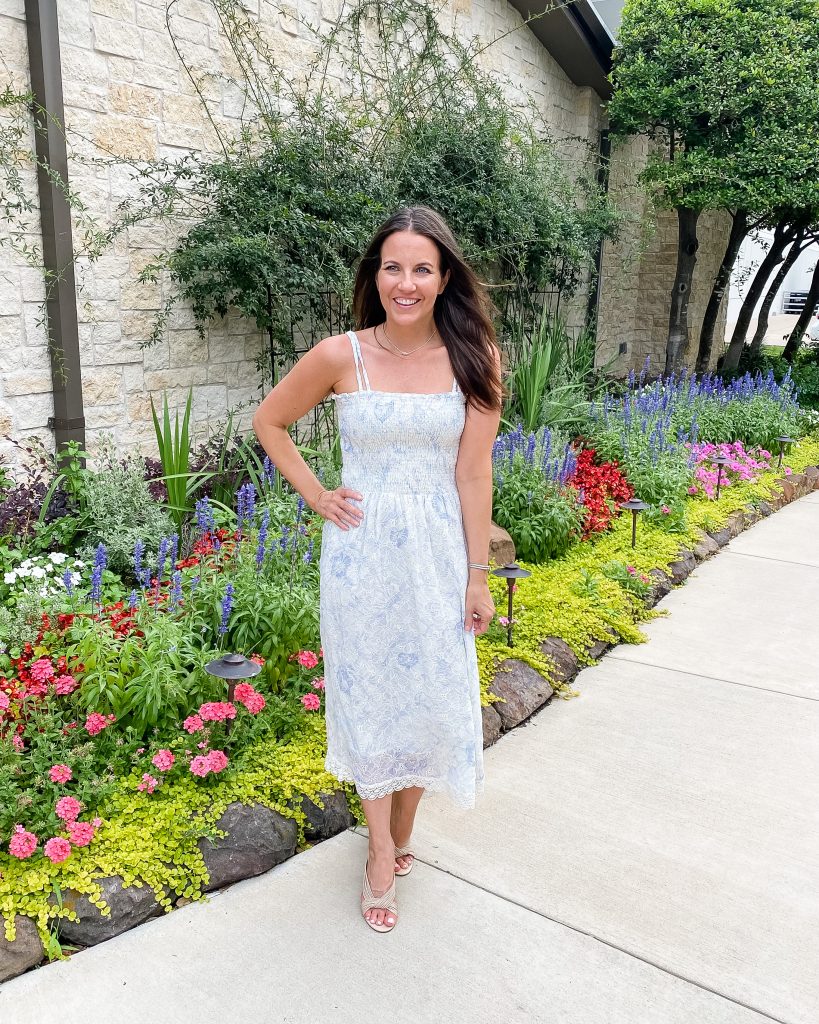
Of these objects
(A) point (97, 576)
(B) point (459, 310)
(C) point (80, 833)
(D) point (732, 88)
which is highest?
(D) point (732, 88)

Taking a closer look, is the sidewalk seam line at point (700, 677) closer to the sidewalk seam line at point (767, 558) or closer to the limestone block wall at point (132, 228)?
the sidewalk seam line at point (767, 558)

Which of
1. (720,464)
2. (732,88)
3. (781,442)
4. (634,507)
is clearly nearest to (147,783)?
(634,507)

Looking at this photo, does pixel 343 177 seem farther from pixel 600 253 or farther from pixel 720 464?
pixel 600 253

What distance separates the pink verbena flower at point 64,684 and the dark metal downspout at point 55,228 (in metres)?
2.09

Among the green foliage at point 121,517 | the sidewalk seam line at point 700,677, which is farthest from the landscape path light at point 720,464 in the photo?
the green foliage at point 121,517

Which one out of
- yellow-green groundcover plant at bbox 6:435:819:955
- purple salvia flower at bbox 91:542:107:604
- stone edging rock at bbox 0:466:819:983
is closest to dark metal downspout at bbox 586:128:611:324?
yellow-green groundcover plant at bbox 6:435:819:955

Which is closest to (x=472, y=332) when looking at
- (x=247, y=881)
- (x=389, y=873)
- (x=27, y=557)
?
(x=389, y=873)

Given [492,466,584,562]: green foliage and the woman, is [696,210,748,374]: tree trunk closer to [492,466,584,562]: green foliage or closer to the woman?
[492,466,584,562]: green foliage

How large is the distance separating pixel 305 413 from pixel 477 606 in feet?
2.19

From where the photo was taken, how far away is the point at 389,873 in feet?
7.55

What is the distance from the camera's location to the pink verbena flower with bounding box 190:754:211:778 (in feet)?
8.12

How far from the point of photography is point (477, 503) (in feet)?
7.29

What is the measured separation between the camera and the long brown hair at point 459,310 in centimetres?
214

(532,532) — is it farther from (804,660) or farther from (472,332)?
(472,332)
